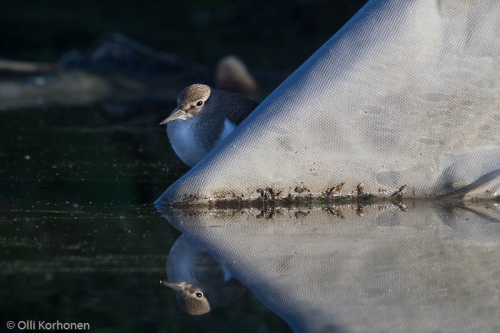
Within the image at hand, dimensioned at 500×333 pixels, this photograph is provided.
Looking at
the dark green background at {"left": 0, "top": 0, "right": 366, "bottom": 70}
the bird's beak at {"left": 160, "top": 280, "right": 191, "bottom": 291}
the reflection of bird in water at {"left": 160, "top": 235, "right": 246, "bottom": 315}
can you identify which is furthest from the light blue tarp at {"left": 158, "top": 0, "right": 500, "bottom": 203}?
the dark green background at {"left": 0, "top": 0, "right": 366, "bottom": 70}

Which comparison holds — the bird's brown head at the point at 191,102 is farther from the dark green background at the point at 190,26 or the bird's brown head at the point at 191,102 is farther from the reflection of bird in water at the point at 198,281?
the dark green background at the point at 190,26

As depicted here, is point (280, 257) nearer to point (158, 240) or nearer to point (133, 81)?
point (158, 240)

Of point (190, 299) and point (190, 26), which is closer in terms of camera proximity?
point (190, 299)

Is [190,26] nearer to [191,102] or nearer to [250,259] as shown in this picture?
[191,102]

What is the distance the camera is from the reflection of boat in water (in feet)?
11.0

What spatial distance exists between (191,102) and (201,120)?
6.8 inches

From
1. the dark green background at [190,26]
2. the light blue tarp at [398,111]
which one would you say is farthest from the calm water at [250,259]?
the dark green background at [190,26]

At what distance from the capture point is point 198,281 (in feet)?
12.1

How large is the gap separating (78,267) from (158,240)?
0.54 m

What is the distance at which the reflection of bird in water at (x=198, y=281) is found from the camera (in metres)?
3.46

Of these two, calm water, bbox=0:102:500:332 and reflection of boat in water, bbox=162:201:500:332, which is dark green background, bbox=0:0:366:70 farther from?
reflection of boat in water, bbox=162:201:500:332

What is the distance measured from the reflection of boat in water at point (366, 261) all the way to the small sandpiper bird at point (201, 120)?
100cm

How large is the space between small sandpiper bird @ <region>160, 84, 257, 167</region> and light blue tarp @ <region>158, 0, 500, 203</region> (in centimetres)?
67

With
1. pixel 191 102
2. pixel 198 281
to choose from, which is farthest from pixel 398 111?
pixel 198 281
